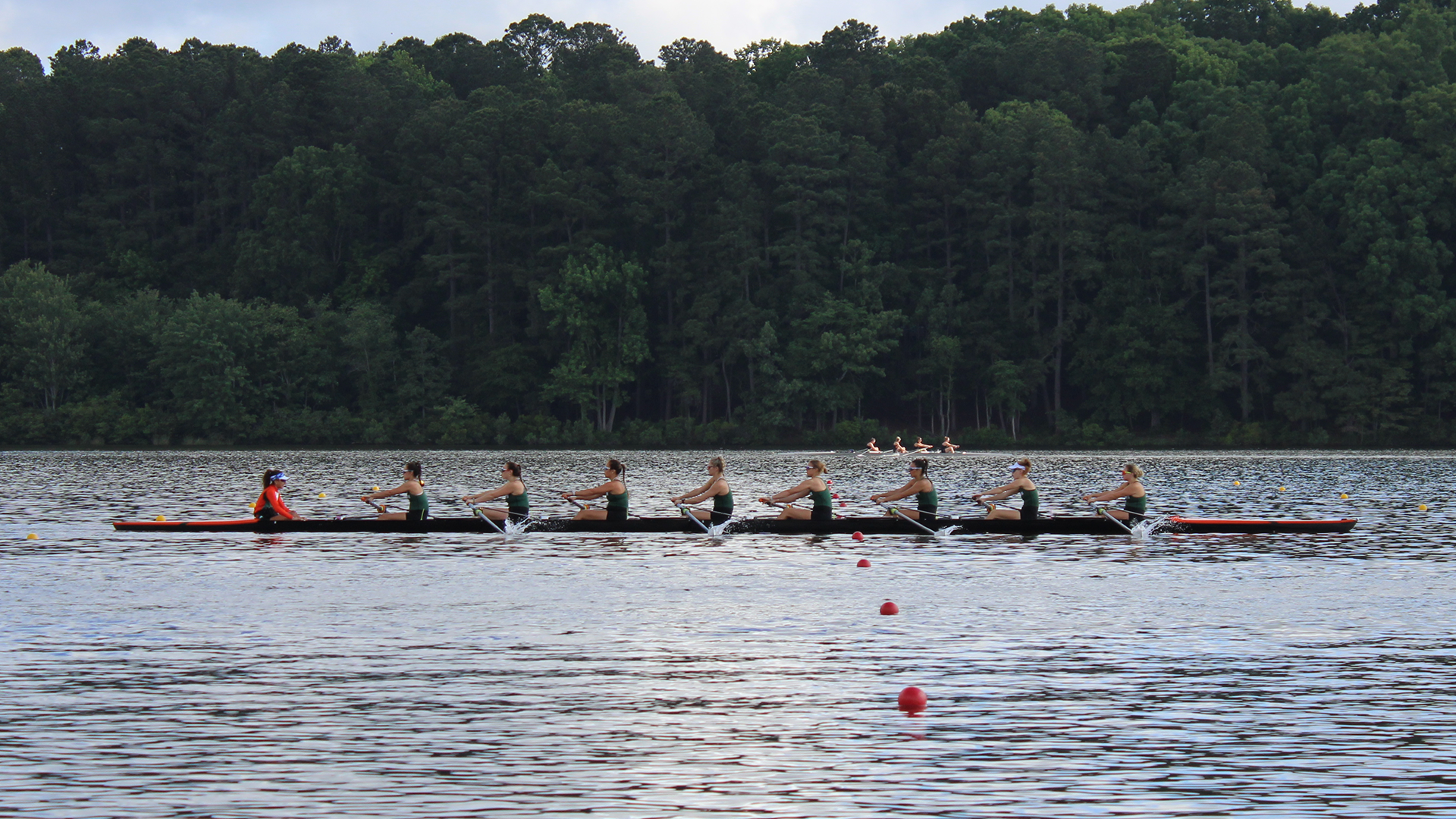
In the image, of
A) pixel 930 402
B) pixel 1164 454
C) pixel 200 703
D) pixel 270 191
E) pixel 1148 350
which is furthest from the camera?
pixel 270 191

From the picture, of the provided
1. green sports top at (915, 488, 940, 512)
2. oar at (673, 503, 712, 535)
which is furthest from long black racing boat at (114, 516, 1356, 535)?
green sports top at (915, 488, 940, 512)

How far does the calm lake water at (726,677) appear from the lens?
11.0 metres

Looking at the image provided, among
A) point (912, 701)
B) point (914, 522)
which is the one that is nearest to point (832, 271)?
point (914, 522)

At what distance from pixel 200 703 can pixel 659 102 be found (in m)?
87.8

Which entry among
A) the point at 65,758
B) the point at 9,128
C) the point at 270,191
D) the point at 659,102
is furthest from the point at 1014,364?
the point at 65,758

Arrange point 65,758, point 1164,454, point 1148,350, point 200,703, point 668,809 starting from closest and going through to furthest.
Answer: point 668,809, point 65,758, point 200,703, point 1164,454, point 1148,350

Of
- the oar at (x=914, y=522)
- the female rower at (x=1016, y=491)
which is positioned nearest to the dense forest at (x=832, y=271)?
the female rower at (x=1016, y=491)

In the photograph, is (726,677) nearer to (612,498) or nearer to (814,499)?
(814,499)

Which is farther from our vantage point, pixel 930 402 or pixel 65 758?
pixel 930 402

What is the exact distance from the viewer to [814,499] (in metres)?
29.2

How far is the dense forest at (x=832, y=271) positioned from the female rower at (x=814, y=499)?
60328 millimetres

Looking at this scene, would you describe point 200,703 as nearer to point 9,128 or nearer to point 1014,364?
point 1014,364

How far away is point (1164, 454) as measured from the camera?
Answer: 78.6m

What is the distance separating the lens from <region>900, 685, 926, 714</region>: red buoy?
531 inches
